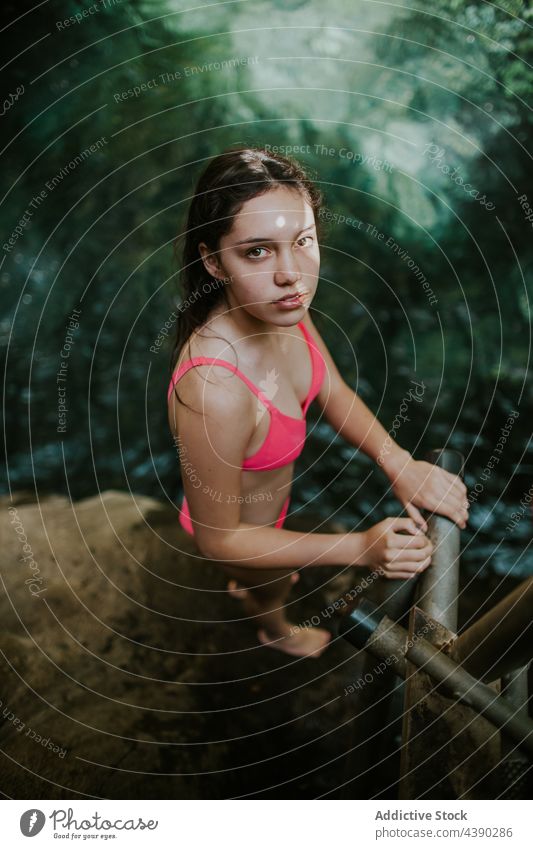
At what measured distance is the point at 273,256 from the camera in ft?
1.82

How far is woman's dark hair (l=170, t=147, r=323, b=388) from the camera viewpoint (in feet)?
1.83

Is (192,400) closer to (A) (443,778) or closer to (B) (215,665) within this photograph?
(A) (443,778)

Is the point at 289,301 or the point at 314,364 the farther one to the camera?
the point at 314,364

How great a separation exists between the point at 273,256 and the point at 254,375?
121mm

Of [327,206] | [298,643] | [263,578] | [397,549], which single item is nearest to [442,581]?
[397,549]

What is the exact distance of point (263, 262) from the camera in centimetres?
56

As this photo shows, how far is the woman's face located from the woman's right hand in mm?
199

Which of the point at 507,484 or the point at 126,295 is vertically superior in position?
the point at 126,295

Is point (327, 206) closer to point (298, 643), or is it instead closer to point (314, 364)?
point (314, 364)

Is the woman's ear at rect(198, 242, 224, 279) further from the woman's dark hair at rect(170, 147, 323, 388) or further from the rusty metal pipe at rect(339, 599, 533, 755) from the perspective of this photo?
the rusty metal pipe at rect(339, 599, 533, 755)

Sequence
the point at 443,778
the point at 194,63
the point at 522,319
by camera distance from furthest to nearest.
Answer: the point at 522,319 → the point at 194,63 → the point at 443,778

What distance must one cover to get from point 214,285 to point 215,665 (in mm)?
565

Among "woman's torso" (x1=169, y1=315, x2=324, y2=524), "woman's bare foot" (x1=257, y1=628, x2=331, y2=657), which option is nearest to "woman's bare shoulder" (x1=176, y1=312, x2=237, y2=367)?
"woman's torso" (x1=169, y1=315, x2=324, y2=524)
